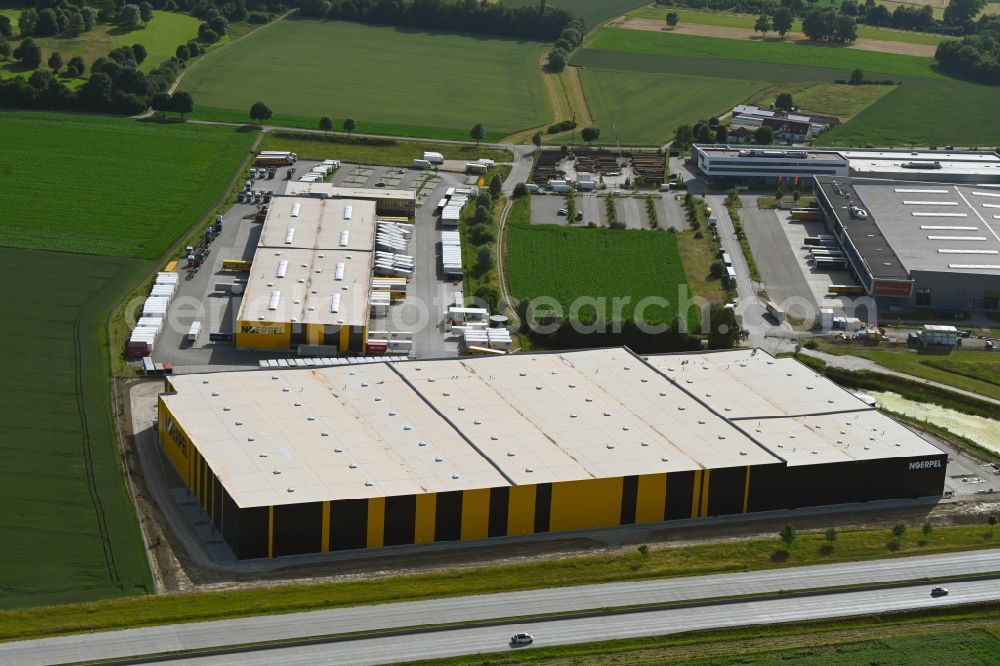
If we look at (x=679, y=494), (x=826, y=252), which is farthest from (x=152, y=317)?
(x=826, y=252)

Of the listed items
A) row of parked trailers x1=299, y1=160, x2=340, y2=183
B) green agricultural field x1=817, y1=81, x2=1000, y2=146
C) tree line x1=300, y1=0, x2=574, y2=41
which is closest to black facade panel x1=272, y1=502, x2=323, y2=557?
row of parked trailers x1=299, y1=160, x2=340, y2=183

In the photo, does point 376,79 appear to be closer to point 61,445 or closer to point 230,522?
point 61,445

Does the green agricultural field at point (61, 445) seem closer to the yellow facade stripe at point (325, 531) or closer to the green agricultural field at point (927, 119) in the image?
the yellow facade stripe at point (325, 531)

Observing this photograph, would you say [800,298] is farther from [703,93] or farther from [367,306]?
[703,93]

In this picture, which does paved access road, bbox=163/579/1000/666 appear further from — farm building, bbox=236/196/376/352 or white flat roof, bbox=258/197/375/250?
white flat roof, bbox=258/197/375/250

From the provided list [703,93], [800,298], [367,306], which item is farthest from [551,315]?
[703,93]

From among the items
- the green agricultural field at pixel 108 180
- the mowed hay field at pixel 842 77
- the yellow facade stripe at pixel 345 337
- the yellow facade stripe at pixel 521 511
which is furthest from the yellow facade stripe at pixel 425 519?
the mowed hay field at pixel 842 77
